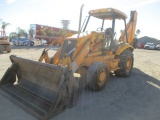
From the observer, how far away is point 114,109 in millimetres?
4434

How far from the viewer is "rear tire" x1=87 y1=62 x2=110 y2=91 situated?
5195 mm

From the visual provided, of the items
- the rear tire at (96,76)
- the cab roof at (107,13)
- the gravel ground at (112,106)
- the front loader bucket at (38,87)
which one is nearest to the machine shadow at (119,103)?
the gravel ground at (112,106)

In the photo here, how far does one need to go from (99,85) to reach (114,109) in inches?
46.1

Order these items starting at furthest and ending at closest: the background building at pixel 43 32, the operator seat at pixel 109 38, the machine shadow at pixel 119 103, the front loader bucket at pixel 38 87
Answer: the background building at pixel 43 32 < the operator seat at pixel 109 38 < the machine shadow at pixel 119 103 < the front loader bucket at pixel 38 87

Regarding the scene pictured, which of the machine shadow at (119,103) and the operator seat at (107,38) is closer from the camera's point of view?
the machine shadow at (119,103)

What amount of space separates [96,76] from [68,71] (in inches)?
54.3

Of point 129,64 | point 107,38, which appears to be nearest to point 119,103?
point 107,38

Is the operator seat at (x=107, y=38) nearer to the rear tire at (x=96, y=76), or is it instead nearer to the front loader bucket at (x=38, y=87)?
the rear tire at (x=96, y=76)

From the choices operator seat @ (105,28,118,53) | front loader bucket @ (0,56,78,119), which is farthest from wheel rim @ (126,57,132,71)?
front loader bucket @ (0,56,78,119)

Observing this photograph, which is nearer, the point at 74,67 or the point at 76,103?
the point at 76,103

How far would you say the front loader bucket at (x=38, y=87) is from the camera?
392 centimetres

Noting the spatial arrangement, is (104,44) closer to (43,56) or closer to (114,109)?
(43,56)

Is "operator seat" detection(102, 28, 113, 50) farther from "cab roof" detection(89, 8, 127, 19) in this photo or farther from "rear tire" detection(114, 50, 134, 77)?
"rear tire" detection(114, 50, 134, 77)

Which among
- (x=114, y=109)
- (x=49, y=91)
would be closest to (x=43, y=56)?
(x=49, y=91)
